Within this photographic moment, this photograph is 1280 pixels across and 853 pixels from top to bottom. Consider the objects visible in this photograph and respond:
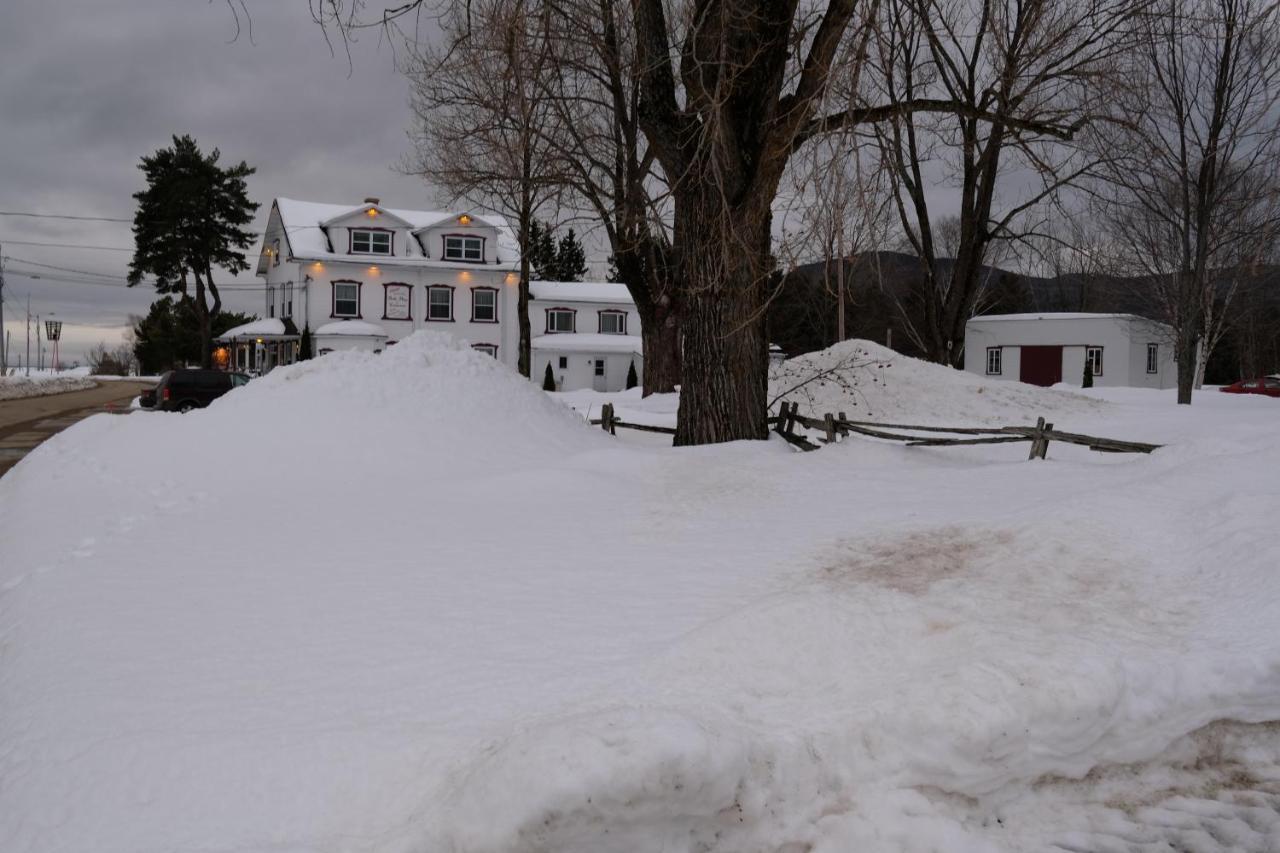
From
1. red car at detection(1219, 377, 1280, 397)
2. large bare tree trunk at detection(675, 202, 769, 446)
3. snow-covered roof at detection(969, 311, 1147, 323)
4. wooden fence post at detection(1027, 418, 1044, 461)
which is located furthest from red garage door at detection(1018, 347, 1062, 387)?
large bare tree trunk at detection(675, 202, 769, 446)

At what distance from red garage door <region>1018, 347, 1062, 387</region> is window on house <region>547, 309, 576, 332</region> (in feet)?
75.0

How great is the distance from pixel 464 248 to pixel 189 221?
17949 millimetres

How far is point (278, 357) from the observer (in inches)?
1615

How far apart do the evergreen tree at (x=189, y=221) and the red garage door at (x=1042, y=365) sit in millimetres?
43465

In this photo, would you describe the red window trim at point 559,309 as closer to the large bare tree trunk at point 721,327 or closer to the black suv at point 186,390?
the black suv at point 186,390

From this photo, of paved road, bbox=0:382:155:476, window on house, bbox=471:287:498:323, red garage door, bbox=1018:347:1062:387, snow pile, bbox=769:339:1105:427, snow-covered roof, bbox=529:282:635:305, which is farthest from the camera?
snow-covered roof, bbox=529:282:635:305

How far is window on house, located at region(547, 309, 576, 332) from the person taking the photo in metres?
43.2

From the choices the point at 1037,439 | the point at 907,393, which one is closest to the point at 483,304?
the point at 907,393

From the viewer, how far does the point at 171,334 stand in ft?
198

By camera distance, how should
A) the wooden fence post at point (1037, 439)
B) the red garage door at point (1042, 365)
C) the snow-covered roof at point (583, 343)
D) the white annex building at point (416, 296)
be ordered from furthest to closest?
the snow-covered roof at point (583, 343) → the red garage door at point (1042, 365) → the white annex building at point (416, 296) → the wooden fence post at point (1037, 439)

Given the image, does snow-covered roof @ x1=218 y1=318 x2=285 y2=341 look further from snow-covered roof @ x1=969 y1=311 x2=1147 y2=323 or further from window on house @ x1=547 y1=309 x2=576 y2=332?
snow-covered roof @ x1=969 y1=311 x2=1147 y2=323

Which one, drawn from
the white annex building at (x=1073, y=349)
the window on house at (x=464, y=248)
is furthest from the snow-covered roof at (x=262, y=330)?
the white annex building at (x=1073, y=349)

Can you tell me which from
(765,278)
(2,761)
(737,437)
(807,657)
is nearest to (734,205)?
(765,278)

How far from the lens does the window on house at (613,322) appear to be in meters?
43.9
